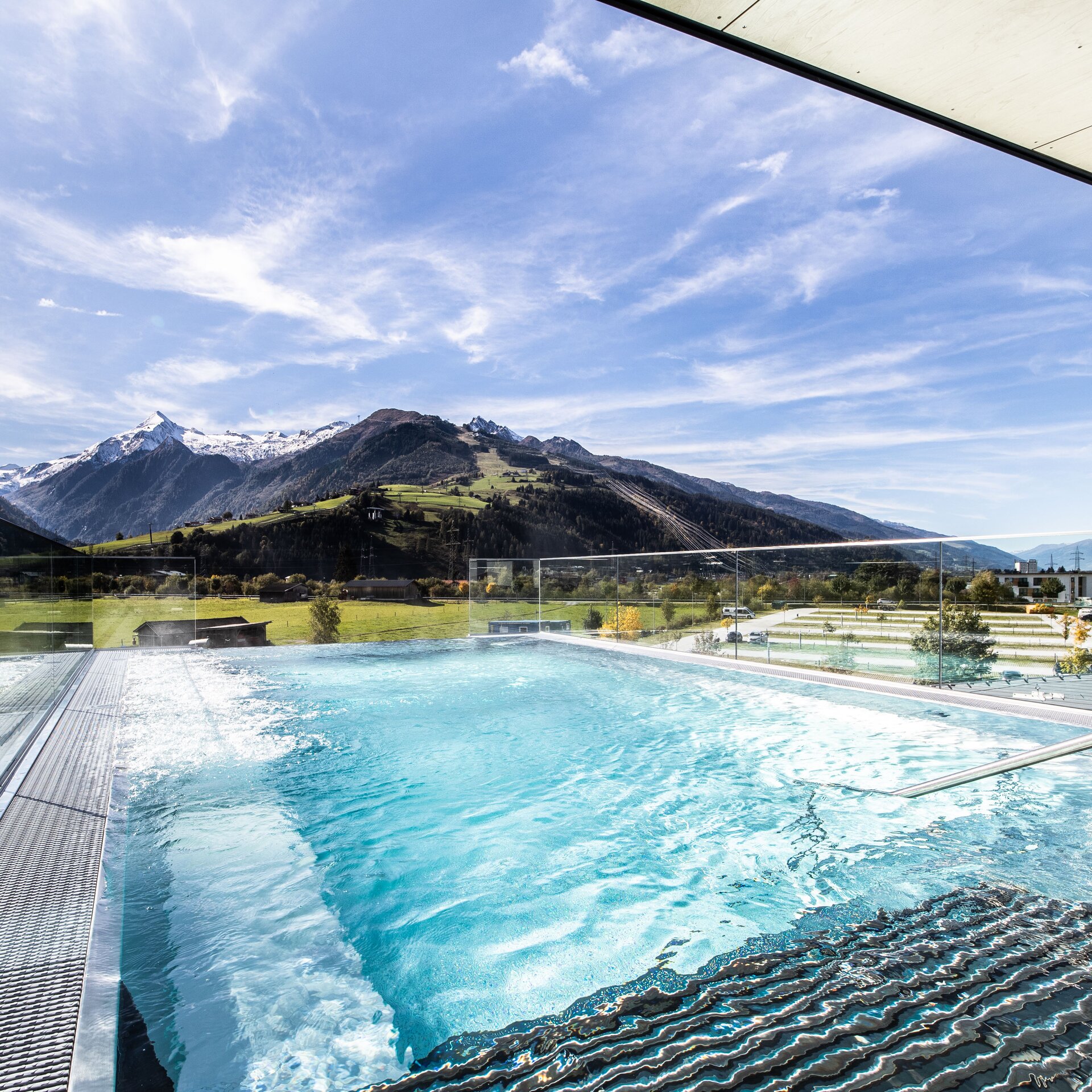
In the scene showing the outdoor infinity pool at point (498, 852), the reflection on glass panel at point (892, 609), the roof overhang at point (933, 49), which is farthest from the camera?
the reflection on glass panel at point (892, 609)

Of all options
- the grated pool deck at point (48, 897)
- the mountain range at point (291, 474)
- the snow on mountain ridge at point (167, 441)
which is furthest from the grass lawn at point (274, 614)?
the snow on mountain ridge at point (167, 441)

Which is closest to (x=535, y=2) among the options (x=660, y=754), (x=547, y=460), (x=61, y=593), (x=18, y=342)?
(x=61, y=593)

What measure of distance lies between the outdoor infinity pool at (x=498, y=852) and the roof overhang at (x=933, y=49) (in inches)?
106

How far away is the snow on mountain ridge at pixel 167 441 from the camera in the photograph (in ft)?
216

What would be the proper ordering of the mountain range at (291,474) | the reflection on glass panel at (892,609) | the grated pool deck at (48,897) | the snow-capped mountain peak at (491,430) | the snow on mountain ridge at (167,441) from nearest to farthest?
1. the grated pool deck at (48,897)
2. the reflection on glass panel at (892,609)
3. the mountain range at (291,474)
4. the snow-capped mountain peak at (491,430)
5. the snow on mountain ridge at (167,441)

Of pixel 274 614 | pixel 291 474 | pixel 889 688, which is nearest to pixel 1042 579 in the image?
pixel 889 688

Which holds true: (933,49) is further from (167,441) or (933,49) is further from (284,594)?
(167,441)

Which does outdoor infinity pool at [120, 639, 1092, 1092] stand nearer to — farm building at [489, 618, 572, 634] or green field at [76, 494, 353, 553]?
farm building at [489, 618, 572, 634]

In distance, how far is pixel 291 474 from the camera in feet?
208

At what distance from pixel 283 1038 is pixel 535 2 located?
1341 centimetres

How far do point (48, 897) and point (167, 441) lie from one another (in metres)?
86.2

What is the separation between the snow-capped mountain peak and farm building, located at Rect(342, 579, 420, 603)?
45.2 meters

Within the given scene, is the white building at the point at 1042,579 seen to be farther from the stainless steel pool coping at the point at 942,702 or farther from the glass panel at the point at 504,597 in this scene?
the glass panel at the point at 504,597

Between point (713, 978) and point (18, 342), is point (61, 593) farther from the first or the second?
point (18, 342)
